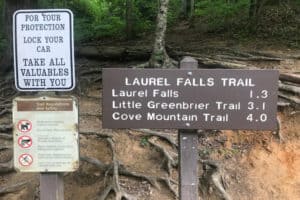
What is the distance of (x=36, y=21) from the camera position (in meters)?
3.72

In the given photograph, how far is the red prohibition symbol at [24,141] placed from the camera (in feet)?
12.6

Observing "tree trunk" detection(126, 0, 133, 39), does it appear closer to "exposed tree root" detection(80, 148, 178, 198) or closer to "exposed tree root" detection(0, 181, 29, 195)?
"exposed tree root" detection(80, 148, 178, 198)

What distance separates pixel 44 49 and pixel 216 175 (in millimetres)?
2983

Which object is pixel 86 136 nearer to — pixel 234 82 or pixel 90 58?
pixel 234 82

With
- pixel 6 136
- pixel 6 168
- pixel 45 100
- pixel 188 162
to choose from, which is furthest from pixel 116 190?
pixel 6 136

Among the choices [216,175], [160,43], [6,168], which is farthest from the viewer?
[160,43]

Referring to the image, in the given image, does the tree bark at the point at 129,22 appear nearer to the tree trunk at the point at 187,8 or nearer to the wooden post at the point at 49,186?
the tree trunk at the point at 187,8

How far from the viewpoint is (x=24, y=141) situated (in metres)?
3.86

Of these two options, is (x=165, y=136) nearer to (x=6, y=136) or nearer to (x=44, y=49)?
(x=6, y=136)

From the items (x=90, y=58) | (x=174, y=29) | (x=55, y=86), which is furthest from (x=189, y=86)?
(x=174, y=29)

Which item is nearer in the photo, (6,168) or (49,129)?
(49,129)

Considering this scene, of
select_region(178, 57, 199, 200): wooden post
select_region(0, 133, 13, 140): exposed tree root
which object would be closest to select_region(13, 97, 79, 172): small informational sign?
select_region(178, 57, 199, 200): wooden post

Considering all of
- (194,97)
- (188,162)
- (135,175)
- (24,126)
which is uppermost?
(194,97)

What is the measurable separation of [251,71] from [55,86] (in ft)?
4.96
